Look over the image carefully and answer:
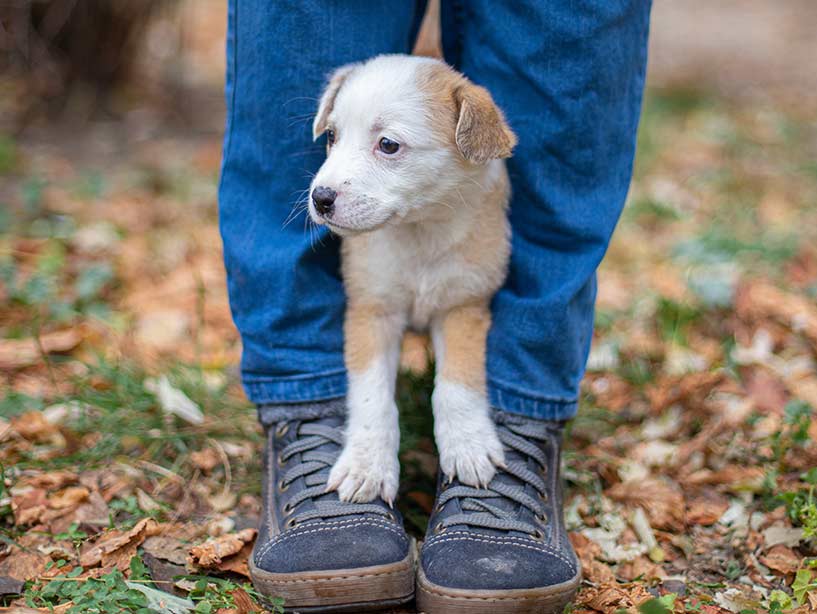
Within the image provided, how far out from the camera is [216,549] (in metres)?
2.18

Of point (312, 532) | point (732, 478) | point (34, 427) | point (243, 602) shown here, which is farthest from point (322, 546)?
point (732, 478)

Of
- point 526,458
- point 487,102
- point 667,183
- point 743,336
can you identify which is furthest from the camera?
point 667,183

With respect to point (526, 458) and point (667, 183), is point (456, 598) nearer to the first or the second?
point (526, 458)

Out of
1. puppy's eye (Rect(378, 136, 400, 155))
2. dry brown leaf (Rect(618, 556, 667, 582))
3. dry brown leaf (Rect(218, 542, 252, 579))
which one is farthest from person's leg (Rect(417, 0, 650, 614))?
dry brown leaf (Rect(218, 542, 252, 579))

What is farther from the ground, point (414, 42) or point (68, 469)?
point (414, 42)

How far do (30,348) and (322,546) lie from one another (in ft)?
5.40

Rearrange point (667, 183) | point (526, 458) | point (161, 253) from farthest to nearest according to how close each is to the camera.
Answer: point (667, 183), point (161, 253), point (526, 458)

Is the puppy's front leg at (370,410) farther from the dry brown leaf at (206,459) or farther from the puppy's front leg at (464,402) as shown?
the dry brown leaf at (206,459)

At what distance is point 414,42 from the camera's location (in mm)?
2633

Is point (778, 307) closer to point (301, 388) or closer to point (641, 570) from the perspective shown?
point (641, 570)

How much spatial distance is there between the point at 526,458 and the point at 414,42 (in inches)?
50.3

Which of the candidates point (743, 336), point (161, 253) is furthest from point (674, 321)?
point (161, 253)

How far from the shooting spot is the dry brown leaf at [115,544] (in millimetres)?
2178

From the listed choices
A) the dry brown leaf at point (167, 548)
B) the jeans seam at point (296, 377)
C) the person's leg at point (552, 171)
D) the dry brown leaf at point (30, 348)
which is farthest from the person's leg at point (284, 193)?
the dry brown leaf at point (30, 348)
